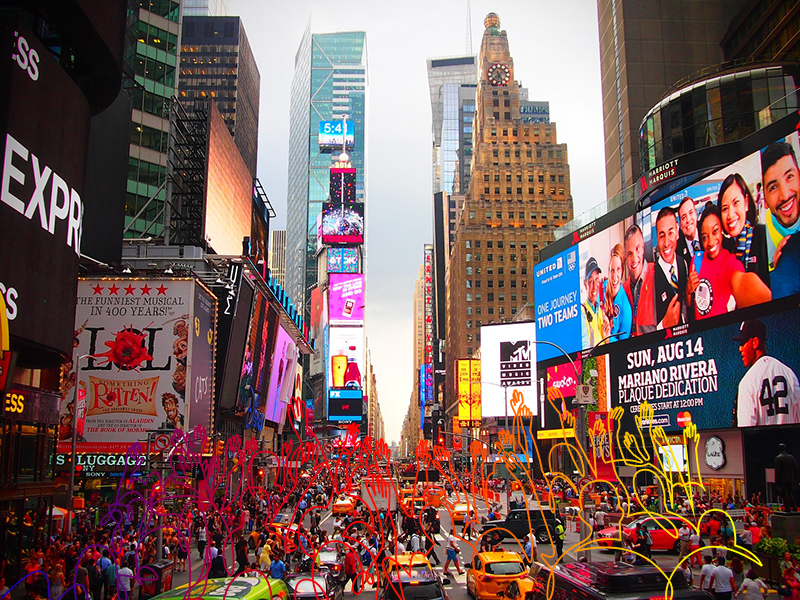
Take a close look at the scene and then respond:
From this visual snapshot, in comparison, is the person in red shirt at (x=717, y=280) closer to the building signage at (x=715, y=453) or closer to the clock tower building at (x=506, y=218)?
the building signage at (x=715, y=453)

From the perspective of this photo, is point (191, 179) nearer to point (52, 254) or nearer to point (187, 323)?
point (187, 323)

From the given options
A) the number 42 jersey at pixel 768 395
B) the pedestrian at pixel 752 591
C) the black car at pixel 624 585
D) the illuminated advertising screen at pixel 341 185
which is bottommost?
the pedestrian at pixel 752 591

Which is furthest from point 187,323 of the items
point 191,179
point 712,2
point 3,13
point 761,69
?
point 712,2

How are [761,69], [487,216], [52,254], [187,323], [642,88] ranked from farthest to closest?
[487,216]
[642,88]
[761,69]
[187,323]
[52,254]

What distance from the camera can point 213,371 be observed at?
5312 centimetres

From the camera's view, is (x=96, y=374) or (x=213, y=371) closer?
(x=96, y=374)

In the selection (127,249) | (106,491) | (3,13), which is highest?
(127,249)

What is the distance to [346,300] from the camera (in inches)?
6422

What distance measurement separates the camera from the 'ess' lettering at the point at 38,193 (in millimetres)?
15906

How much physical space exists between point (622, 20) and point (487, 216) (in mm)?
65206

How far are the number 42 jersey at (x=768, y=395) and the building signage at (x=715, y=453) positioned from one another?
4328 millimetres

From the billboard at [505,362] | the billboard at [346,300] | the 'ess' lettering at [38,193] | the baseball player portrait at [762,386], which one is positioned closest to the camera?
the 'ess' lettering at [38,193]

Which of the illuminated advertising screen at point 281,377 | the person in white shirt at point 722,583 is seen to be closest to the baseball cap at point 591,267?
the illuminated advertising screen at point 281,377

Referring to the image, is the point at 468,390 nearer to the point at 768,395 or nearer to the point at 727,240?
the point at 727,240
